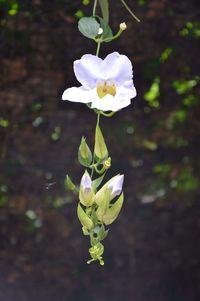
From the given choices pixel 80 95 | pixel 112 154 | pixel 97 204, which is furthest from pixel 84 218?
pixel 112 154

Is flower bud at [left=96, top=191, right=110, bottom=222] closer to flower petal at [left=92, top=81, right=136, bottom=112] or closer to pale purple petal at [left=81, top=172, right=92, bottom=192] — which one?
pale purple petal at [left=81, top=172, right=92, bottom=192]

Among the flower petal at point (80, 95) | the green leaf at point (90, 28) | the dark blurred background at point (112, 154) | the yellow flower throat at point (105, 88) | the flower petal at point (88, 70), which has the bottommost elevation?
the dark blurred background at point (112, 154)

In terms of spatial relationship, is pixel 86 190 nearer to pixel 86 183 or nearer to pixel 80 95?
pixel 86 183

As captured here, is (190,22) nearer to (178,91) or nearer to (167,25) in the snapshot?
(167,25)

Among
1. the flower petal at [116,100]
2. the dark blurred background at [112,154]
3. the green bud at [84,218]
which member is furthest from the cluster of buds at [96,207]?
the dark blurred background at [112,154]

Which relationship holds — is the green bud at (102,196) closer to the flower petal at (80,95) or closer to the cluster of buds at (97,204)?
the cluster of buds at (97,204)
